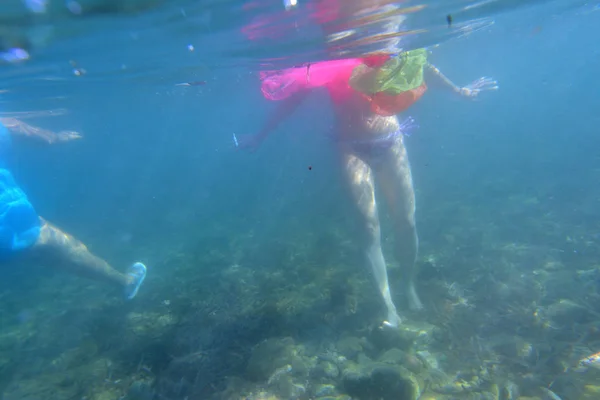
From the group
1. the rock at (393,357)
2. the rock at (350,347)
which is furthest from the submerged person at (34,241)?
the rock at (393,357)

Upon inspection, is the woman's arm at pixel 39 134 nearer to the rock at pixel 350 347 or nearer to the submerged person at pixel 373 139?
the submerged person at pixel 373 139

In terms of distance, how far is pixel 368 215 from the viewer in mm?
5633

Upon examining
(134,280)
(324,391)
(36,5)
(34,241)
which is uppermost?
(36,5)

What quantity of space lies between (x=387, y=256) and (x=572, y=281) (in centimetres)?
413

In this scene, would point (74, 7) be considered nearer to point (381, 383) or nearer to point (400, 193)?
point (400, 193)

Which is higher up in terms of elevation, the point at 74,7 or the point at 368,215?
the point at 74,7

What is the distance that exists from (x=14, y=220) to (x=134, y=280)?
3.25 metres

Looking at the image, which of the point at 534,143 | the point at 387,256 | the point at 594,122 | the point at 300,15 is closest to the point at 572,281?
the point at 387,256

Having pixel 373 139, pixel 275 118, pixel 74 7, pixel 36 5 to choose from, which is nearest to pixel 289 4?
pixel 275 118

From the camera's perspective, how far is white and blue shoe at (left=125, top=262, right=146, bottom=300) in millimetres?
8062

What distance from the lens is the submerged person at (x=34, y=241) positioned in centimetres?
566

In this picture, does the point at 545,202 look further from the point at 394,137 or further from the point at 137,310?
the point at 137,310

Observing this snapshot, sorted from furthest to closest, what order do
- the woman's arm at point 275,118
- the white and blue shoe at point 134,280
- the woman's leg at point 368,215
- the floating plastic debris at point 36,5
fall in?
the white and blue shoe at point 134,280
the woman's arm at point 275,118
the woman's leg at point 368,215
the floating plastic debris at point 36,5

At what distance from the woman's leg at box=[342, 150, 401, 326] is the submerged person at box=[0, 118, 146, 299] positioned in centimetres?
611
